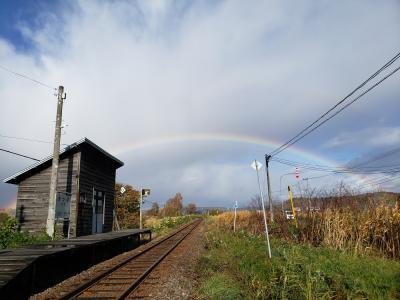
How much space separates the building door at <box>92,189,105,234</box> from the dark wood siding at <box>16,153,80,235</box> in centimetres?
268

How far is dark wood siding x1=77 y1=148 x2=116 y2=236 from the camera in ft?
62.0

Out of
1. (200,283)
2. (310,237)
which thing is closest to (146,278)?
(200,283)

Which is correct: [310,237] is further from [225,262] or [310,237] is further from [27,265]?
[27,265]

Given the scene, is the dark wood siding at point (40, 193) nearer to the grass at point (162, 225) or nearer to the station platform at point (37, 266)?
the station platform at point (37, 266)

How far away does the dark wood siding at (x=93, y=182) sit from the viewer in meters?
18.9

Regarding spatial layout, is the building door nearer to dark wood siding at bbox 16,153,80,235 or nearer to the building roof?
dark wood siding at bbox 16,153,80,235

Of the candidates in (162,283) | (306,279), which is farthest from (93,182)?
(306,279)

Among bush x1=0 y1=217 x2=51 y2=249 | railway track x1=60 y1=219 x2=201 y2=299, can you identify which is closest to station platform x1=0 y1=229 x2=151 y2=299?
railway track x1=60 y1=219 x2=201 y2=299

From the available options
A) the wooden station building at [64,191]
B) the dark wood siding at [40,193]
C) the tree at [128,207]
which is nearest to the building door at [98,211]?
the wooden station building at [64,191]

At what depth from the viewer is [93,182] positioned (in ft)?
67.0

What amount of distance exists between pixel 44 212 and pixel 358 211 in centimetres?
1531

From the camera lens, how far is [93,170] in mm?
20516

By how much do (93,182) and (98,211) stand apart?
7.71 ft

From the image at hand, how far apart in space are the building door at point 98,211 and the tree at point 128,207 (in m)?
12.4
